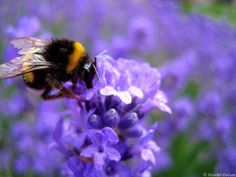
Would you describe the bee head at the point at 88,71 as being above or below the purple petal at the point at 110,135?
above

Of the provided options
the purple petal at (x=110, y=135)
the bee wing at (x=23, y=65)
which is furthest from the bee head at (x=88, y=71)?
the purple petal at (x=110, y=135)

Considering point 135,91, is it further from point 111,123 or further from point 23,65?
point 23,65

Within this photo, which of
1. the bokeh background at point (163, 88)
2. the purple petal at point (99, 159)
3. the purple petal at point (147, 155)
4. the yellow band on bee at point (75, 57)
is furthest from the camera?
the bokeh background at point (163, 88)

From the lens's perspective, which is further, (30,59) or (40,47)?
(40,47)

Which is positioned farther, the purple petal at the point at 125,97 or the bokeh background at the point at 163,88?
the bokeh background at the point at 163,88

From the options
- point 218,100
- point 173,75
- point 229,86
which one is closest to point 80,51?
point 173,75

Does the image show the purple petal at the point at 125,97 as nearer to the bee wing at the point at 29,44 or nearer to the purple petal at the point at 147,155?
the purple petal at the point at 147,155

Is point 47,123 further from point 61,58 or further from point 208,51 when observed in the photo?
point 208,51
